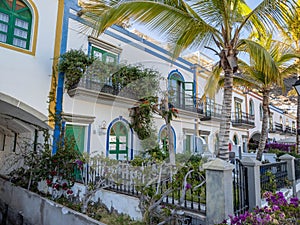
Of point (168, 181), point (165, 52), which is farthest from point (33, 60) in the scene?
point (165, 52)

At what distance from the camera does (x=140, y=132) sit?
1011cm

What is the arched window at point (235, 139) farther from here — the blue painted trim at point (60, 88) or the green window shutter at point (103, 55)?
the blue painted trim at point (60, 88)

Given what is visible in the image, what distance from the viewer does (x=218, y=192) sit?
422 cm

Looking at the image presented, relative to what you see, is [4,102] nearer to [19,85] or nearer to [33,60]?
[19,85]

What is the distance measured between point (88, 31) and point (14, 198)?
6.48m

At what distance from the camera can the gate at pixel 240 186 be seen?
194 inches

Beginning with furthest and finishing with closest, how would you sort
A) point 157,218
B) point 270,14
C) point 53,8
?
point 53,8 → point 270,14 → point 157,218

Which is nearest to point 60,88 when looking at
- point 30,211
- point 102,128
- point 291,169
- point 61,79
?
point 61,79

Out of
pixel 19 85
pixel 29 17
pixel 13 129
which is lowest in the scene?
pixel 13 129

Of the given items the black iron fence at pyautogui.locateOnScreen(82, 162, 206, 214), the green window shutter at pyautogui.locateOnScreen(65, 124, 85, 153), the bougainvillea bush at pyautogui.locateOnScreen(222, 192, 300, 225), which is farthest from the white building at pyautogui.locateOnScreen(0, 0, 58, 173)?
the bougainvillea bush at pyautogui.locateOnScreen(222, 192, 300, 225)

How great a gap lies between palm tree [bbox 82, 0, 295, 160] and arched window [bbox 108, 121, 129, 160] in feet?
14.1

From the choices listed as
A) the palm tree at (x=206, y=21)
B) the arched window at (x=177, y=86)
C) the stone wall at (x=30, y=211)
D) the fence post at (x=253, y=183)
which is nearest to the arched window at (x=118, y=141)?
the arched window at (x=177, y=86)

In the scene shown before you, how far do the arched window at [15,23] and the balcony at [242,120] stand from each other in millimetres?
16290

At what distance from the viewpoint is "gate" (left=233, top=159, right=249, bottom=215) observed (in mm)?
4934
